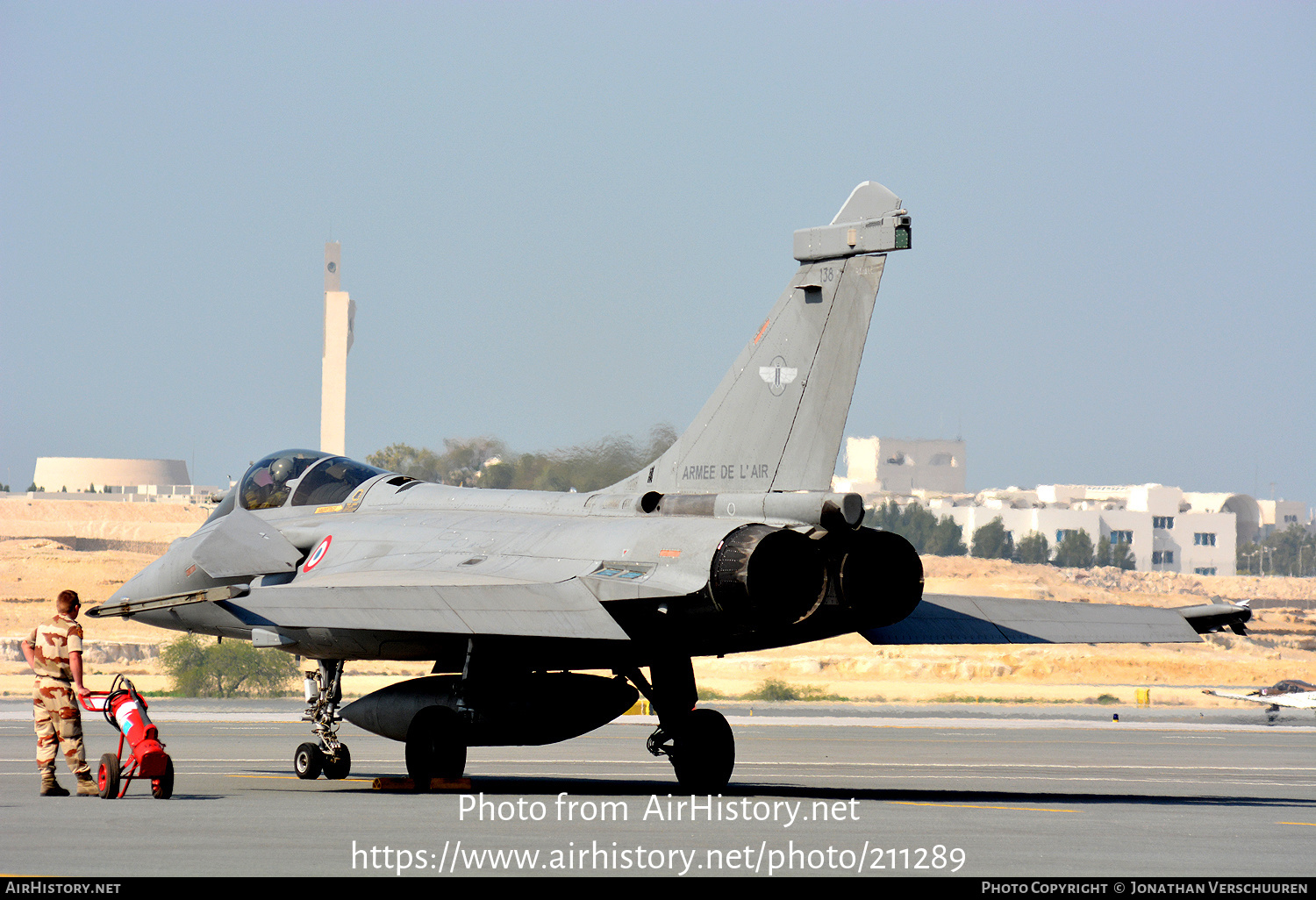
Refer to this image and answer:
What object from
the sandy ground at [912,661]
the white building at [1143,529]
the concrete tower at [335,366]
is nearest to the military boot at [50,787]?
the sandy ground at [912,661]

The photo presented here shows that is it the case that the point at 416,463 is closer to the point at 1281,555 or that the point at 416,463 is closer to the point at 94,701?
the point at 94,701

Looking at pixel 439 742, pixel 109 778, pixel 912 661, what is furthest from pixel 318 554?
pixel 912 661

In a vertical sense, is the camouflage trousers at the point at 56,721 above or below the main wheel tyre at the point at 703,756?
above

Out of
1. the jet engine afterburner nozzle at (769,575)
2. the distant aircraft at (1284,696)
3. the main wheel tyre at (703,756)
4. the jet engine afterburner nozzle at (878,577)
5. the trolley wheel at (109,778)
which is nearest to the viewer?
the jet engine afterburner nozzle at (769,575)

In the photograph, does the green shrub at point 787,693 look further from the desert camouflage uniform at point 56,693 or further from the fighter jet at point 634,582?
the desert camouflage uniform at point 56,693

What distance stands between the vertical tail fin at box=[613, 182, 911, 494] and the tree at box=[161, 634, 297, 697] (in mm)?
30943

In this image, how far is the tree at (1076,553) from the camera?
12600cm

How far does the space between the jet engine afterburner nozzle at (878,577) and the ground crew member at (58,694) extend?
7.01 meters

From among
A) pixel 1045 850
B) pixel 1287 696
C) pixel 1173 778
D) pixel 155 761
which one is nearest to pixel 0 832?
pixel 155 761

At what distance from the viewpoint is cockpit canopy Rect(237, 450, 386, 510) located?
57.7ft

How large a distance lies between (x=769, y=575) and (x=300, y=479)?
7172 millimetres

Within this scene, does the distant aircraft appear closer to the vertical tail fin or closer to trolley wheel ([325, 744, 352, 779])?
the vertical tail fin

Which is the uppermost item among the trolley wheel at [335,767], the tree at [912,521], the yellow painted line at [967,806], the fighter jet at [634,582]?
the fighter jet at [634,582]

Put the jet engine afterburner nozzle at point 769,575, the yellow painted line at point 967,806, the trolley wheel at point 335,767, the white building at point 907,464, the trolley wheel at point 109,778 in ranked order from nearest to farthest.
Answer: the jet engine afterburner nozzle at point 769,575, the trolley wheel at point 109,778, the yellow painted line at point 967,806, the trolley wheel at point 335,767, the white building at point 907,464
